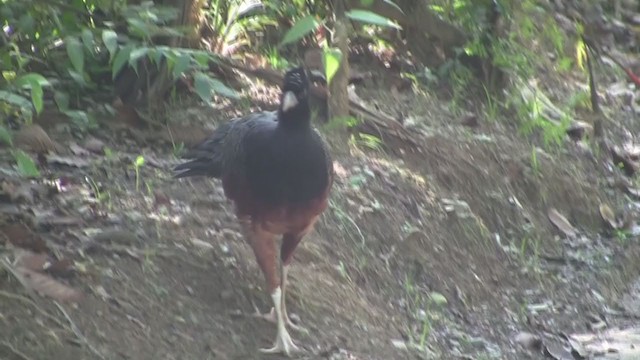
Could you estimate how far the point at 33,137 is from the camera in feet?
15.3

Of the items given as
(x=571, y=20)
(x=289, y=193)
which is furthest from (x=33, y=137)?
(x=571, y=20)

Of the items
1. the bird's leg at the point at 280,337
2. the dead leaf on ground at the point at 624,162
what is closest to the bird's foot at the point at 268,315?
the bird's leg at the point at 280,337

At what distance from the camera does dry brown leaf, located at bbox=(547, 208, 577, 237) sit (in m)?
5.94

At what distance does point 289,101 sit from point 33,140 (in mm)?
1422

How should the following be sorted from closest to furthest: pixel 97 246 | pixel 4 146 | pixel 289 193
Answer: pixel 289 193 < pixel 97 246 < pixel 4 146

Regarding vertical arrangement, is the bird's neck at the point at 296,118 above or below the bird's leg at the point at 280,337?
above

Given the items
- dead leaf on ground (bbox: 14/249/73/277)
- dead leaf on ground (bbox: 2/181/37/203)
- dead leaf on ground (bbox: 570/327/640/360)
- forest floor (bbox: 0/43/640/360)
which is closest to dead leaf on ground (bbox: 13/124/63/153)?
forest floor (bbox: 0/43/640/360)

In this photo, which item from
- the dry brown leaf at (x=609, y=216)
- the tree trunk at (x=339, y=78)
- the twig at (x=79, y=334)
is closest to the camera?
the twig at (x=79, y=334)

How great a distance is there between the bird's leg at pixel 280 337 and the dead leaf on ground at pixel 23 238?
0.85 metres

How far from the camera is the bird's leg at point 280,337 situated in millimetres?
3982

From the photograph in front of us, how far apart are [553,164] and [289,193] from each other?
2912mm

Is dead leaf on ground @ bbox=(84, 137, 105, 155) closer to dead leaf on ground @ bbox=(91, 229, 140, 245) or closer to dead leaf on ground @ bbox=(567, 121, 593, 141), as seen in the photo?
dead leaf on ground @ bbox=(91, 229, 140, 245)

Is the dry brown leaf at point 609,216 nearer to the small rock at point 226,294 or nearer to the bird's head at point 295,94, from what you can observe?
the small rock at point 226,294

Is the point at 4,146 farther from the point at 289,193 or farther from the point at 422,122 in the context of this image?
the point at 422,122
